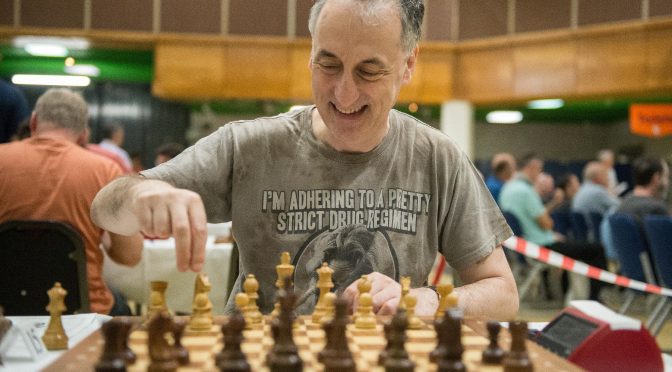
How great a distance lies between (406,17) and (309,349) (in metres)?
0.97

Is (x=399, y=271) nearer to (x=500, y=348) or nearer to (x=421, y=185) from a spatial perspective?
(x=421, y=185)

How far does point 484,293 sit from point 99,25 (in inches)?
432

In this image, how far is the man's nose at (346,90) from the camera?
185cm

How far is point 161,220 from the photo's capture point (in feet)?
4.70

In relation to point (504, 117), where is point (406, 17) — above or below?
above

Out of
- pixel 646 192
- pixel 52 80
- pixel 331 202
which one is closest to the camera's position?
pixel 331 202

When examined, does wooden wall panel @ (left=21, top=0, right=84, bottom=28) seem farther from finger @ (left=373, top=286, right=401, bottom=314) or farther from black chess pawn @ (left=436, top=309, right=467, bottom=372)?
black chess pawn @ (left=436, top=309, right=467, bottom=372)

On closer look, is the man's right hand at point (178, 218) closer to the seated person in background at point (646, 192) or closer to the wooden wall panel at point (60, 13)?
the seated person in background at point (646, 192)

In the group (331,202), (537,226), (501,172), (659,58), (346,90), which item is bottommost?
(537,226)

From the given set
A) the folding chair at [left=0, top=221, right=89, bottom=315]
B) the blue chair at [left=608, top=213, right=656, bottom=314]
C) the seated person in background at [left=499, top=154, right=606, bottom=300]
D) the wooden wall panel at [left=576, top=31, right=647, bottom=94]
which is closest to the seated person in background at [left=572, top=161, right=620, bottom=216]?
the seated person in background at [left=499, top=154, right=606, bottom=300]

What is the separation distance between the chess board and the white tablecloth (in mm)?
2863

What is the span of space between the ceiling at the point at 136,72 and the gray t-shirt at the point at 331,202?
9792mm

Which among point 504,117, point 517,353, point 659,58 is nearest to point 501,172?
point 659,58

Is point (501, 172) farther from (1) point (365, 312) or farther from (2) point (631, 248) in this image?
(1) point (365, 312)
